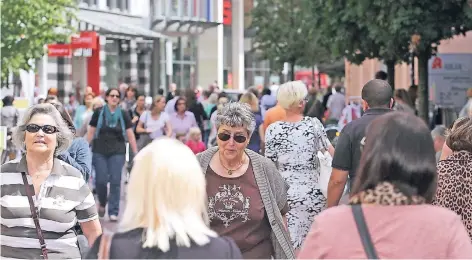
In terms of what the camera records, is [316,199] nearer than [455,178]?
No

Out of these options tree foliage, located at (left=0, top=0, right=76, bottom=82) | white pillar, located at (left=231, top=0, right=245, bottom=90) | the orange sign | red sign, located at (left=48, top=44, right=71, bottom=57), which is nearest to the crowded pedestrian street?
the orange sign

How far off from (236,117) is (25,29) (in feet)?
63.8

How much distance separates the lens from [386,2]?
19484mm

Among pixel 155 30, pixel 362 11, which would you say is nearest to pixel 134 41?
pixel 155 30

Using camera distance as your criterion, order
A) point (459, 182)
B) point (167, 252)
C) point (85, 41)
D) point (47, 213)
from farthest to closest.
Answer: point (85, 41), point (459, 182), point (47, 213), point (167, 252)

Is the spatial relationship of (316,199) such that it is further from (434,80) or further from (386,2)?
(434,80)

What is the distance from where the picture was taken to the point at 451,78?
2369cm

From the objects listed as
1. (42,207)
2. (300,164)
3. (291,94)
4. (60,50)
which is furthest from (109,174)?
(60,50)

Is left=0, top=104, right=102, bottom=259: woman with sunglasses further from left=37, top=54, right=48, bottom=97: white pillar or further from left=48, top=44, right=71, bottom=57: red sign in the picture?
left=37, top=54, right=48, bottom=97: white pillar

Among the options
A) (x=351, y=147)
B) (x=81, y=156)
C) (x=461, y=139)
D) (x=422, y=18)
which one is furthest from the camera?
(x=422, y=18)

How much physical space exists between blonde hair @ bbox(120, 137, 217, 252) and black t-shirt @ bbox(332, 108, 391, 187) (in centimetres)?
392

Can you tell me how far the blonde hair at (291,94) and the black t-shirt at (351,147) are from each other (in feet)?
4.77

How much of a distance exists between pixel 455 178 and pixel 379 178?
264 cm

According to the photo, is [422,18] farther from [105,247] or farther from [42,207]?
[105,247]
